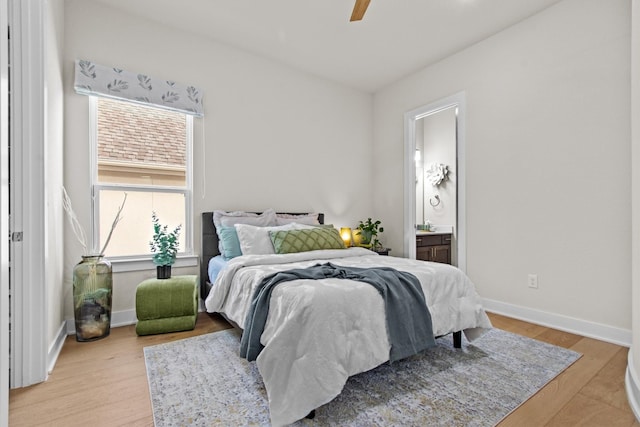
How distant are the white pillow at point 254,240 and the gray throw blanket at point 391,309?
3.31 ft

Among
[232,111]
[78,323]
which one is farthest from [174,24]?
[78,323]

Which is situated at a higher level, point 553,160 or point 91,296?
point 553,160

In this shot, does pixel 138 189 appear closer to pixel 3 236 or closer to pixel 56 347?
pixel 56 347

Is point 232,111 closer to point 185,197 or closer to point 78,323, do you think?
point 185,197

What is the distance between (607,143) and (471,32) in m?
1.73

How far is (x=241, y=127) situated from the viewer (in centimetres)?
365

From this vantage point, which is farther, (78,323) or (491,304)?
(491,304)

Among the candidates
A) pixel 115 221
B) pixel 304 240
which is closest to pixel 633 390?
pixel 304 240

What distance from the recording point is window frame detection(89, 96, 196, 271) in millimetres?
2838

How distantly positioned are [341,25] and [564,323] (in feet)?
11.8

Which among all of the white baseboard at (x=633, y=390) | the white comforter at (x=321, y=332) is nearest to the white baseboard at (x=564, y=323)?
the white baseboard at (x=633, y=390)

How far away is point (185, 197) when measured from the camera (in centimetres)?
331

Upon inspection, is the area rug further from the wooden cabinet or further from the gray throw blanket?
the wooden cabinet

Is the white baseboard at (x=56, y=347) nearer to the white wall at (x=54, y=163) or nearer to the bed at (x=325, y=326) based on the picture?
the white wall at (x=54, y=163)
